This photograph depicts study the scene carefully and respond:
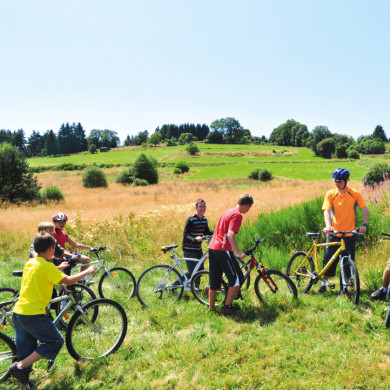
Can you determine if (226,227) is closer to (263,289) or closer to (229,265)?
(229,265)

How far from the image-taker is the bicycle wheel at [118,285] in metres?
5.68

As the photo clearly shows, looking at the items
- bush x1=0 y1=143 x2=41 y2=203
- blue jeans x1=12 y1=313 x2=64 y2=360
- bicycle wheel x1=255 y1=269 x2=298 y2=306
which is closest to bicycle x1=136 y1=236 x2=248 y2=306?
bicycle wheel x1=255 y1=269 x2=298 y2=306

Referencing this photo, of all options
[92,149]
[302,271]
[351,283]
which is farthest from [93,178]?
[92,149]

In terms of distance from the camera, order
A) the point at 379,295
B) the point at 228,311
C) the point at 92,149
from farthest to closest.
Answer: the point at 92,149
the point at 228,311
the point at 379,295

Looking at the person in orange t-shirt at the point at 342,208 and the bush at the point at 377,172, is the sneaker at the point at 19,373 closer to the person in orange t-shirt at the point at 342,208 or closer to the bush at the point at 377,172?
the person in orange t-shirt at the point at 342,208

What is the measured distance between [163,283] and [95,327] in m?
1.73

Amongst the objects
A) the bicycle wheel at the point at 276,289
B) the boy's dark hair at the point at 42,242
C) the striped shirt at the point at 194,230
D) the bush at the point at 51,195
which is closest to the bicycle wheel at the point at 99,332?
the boy's dark hair at the point at 42,242

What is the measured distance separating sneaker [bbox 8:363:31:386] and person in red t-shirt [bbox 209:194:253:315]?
2.74m

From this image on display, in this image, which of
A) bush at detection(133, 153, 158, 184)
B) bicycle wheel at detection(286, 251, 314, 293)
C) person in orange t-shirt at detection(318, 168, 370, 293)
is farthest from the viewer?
bush at detection(133, 153, 158, 184)

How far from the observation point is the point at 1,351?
11.4 feet

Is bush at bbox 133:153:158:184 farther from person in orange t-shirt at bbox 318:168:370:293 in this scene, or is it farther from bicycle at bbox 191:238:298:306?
person in orange t-shirt at bbox 318:168:370:293

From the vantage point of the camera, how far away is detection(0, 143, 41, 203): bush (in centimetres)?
2403

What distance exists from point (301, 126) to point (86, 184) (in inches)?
3989

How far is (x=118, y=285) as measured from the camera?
18.7 ft
